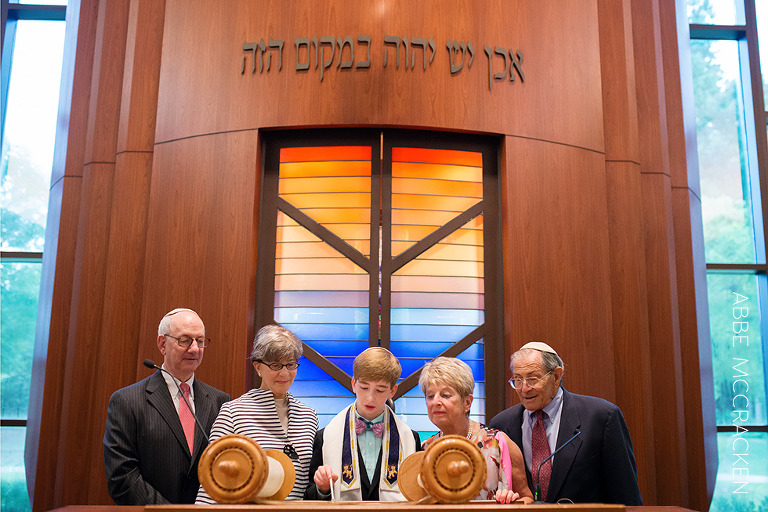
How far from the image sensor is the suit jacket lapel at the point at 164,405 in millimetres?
2773

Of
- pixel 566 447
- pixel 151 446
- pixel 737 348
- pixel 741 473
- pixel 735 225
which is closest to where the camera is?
pixel 566 447

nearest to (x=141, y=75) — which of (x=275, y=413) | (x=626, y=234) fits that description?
(x=275, y=413)

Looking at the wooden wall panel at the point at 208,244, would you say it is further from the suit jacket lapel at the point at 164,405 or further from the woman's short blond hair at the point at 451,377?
the woman's short blond hair at the point at 451,377

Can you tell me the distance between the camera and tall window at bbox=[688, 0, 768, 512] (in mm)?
5820

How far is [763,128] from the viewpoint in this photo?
20.1 ft

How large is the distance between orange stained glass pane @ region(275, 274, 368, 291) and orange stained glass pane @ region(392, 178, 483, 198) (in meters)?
0.60

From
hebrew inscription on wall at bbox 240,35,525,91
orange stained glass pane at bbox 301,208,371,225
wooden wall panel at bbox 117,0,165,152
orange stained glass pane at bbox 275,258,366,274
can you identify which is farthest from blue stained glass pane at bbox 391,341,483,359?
wooden wall panel at bbox 117,0,165,152

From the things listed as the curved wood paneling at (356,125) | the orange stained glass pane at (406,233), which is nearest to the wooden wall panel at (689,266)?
the curved wood paneling at (356,125)

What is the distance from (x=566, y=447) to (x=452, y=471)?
923 millimetres

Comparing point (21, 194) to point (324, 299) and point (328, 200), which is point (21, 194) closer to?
point (328, 200)

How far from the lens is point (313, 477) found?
8.23 ft

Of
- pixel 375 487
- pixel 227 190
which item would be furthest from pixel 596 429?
pixel 227 190

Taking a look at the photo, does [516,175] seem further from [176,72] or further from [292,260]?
[176,72]

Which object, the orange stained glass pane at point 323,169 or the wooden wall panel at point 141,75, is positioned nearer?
the orange stained glass pane at point 323,169
